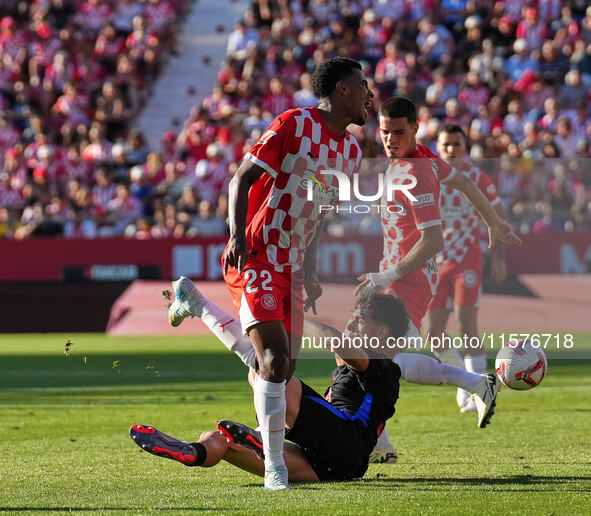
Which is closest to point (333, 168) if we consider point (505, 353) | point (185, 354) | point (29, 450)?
point (505, 353)

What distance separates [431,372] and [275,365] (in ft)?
4.00

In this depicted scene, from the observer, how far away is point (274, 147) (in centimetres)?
607

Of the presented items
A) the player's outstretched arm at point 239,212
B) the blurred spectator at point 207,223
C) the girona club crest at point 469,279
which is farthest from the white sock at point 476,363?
the blurred spectator at point 207,223

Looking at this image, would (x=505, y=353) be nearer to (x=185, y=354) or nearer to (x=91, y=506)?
(x=91, y=506)

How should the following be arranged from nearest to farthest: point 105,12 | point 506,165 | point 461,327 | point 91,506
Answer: point 91,506
point 461,327
point 506,165
point 105,12

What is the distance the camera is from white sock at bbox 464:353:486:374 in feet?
33.6

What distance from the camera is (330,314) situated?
10859 millimetres

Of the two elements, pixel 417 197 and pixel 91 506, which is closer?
pixel 91 506

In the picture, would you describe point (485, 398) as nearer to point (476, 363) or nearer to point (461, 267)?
point (476, 363)

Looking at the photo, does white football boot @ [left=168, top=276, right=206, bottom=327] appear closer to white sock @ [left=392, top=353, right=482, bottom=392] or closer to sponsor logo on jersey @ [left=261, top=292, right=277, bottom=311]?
sponsor logo on jersey @ [left=261, top=292, right=277, bottom=311]

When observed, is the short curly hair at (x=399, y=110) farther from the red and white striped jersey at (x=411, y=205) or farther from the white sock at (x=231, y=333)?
the white sock at (x=231, y=333)

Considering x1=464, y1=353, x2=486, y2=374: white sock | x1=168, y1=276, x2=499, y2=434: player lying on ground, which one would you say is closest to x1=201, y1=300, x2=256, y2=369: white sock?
x1=168, y1=276, x2=499, y2=434: player lying on ground

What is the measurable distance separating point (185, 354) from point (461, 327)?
229 inches

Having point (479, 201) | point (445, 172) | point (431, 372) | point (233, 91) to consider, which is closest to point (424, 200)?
point (445, 172)
